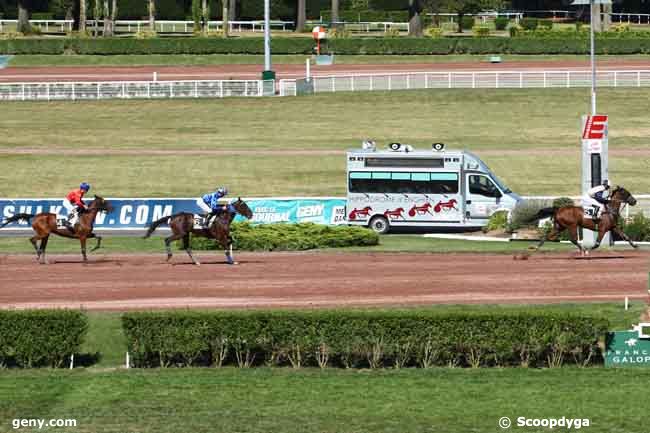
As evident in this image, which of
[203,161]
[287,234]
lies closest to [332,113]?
[203,161]

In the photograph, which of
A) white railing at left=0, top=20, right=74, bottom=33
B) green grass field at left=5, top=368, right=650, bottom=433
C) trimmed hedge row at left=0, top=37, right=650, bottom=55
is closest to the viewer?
green grass field at left=5, top=368, right=650, bottom=433

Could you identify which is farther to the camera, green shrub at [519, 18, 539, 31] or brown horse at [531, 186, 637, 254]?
green shrub at [519, 18, 539, 31]

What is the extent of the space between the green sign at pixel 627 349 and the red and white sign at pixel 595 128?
39.3 ft

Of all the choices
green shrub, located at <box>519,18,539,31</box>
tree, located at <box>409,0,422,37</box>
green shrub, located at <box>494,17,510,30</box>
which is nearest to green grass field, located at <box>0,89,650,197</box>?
tree, located at <box>409,0,422,37</box>

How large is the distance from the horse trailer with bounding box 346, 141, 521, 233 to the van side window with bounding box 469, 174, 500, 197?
0.09 ft

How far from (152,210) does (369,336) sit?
59.0 feet

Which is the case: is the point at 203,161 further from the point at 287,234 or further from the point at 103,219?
the point at 287,234

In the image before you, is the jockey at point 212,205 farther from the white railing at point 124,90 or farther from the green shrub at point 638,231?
the white railing at point 124,90

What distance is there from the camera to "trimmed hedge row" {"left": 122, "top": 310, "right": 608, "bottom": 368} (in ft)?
64.5

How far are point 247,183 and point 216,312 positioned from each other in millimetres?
25024

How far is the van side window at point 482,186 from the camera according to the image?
3691 cm

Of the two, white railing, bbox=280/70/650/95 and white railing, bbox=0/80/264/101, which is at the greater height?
white railing, bbox=280/70/650/95

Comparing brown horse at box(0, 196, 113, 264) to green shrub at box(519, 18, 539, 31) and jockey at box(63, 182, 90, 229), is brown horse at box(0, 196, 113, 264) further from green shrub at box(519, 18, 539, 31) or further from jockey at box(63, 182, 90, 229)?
green shrub at box(519, 18, 539, 31)

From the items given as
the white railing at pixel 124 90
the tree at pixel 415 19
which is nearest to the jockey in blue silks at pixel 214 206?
the white railing at pixel 124 90
